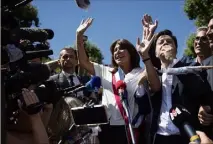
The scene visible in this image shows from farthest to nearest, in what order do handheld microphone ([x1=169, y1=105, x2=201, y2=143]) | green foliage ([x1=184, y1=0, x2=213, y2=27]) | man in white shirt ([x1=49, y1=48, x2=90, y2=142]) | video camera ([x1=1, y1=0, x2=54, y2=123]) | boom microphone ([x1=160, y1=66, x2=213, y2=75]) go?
green foliage ([x1=184, y1=0, x2=213, y2=27]), boom microphone ([x1=160, y1=66, x2=213, y2=75]), man in white shirt ([x1=49, y1=48, x2=90, y2=142]), handheld microphone ([x1=169, y1=105, x2=201, y2=143]), video camera ([x1=1, y1=0, x2=54, y2=123])

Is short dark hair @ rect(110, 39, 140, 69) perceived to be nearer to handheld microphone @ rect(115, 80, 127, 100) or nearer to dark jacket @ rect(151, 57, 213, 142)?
handheld microphone @ rect(115, 80, 127, 100)

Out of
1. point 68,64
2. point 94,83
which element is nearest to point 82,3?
point 94,83

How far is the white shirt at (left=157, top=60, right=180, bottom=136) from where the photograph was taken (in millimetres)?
3026

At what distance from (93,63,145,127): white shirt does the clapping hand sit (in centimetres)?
38

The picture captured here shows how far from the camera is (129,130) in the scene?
Answer: 3.33 m

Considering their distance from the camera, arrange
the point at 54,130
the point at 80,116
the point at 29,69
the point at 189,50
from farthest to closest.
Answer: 1. the point at 189,50
2. the point at 80,116
3. the point at 54,130
4. the point at 29,69

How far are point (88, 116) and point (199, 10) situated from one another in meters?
15.6

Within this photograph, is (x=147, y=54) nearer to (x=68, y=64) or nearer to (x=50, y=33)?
(x=50, y=33)

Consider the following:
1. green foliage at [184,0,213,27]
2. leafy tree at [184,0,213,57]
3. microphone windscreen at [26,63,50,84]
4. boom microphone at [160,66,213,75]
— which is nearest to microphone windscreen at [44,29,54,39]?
microphone windscreen at [26,63,50,84]

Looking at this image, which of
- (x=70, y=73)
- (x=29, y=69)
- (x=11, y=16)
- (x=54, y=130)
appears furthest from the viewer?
(x=70, y=73)

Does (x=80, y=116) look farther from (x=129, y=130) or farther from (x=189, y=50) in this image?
(x=189, y=50)

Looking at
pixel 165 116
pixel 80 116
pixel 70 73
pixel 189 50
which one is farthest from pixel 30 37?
pixel 189 50

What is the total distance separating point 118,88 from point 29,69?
1589 millimetres

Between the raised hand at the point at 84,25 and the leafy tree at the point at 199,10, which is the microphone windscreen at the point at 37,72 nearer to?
the raised hand at the point at 84,25
